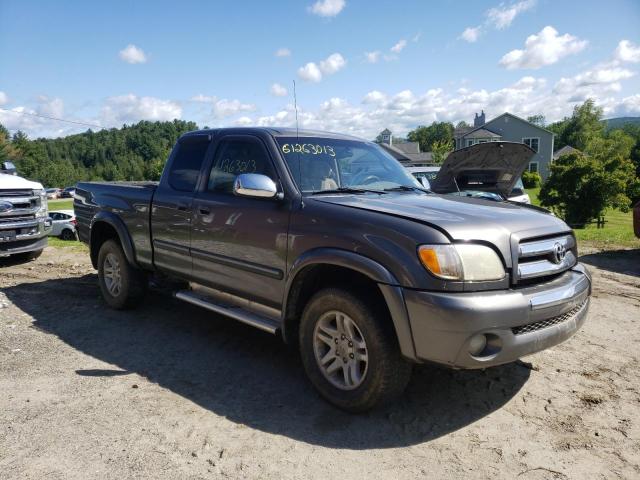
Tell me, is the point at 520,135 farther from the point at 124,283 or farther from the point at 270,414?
the point at 270,414

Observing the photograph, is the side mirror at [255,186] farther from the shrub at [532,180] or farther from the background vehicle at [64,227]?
the shrub at [532,180]

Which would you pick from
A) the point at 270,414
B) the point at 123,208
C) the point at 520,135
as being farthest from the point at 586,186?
the point at 520,135

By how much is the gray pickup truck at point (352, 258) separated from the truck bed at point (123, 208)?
0.11 ft

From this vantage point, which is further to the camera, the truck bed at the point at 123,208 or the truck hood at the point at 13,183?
the truck hood at the point at 13,183

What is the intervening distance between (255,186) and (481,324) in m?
1.84

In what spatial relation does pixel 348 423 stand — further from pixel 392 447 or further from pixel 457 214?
pixel 457 214

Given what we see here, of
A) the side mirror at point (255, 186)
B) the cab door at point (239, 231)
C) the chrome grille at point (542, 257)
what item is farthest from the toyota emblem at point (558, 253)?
the side mirror at point (255, 186)

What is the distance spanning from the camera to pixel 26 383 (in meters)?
3.84

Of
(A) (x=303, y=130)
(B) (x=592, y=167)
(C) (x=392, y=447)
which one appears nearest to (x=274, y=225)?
(A) (x=303, y=130)

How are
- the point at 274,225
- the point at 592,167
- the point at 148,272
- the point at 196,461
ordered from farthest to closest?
the point at 592,167 < the point at 148,272 < the point at 274,225 < the point at 196,461

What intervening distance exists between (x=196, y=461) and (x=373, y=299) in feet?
4.69

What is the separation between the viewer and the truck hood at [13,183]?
8.08 m

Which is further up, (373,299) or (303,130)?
(303,130)

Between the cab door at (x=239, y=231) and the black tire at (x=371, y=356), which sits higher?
the cab door at (x=239, y=231)
